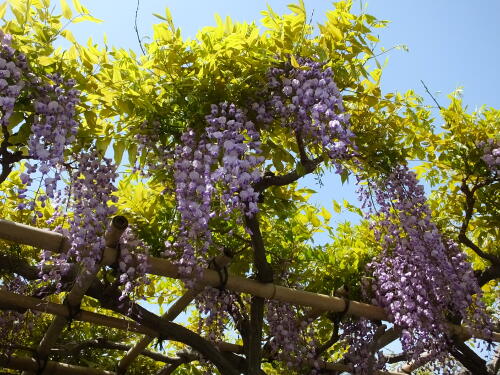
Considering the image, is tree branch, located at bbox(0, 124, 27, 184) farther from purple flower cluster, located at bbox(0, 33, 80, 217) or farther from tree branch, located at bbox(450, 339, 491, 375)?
tree branch, located at bbox(450, 339, 491, 375)

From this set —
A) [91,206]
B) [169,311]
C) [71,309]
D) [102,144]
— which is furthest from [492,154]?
[71,309]

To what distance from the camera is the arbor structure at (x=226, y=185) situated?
2316mm

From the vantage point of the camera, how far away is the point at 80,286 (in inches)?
103

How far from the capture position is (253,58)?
262 centimetres

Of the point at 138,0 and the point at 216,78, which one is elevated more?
the point at 138,0

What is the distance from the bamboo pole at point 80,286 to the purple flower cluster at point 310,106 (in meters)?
0.85

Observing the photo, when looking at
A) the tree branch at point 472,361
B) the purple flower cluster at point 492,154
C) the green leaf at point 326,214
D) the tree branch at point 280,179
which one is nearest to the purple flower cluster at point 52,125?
the tree branch at point 280,179

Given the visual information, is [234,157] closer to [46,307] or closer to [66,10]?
[66,10]

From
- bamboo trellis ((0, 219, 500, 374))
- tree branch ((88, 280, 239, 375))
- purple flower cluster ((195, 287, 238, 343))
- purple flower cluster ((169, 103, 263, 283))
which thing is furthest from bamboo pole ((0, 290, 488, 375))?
purple flower cluster ((169, 103, 263, 283))

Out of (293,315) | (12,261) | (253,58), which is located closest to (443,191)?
(293,315)

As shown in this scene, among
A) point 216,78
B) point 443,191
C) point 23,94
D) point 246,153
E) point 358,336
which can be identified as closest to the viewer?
point 23,94

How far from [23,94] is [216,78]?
86 cm

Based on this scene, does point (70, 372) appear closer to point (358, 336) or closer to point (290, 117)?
point (358, 336)

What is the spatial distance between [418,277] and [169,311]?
146cm
